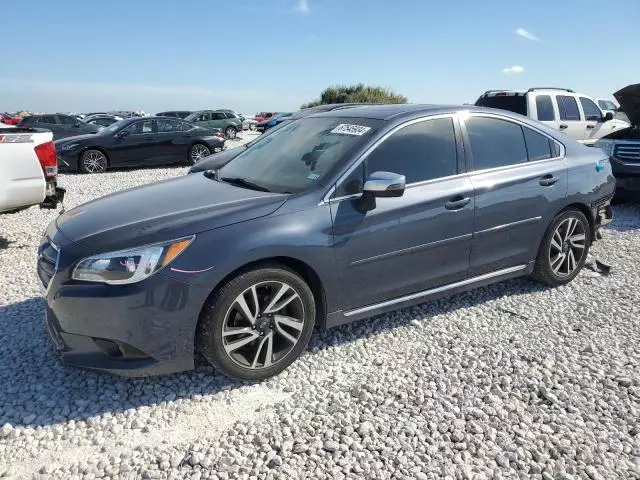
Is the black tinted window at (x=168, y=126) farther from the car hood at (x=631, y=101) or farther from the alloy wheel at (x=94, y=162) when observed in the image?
the car hood at (x=631, y=101)

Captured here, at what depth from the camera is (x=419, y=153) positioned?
148 inches

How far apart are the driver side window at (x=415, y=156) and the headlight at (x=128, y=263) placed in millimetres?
1111

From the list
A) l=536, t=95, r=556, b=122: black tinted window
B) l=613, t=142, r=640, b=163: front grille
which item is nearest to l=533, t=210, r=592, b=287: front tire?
l=613, t=142, r=640, b=163: front grille

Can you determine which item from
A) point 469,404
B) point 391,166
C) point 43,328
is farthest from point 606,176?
point 43,328

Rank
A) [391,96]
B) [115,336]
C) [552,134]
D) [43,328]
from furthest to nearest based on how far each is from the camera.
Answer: [391,96] < [552,134] < [43,328] < [115,336]

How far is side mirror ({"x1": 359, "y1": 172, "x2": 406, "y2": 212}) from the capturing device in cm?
321

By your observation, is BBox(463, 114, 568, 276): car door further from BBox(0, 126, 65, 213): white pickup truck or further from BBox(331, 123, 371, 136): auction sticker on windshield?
BBox(0, 126, 65, 213): white pickup truck

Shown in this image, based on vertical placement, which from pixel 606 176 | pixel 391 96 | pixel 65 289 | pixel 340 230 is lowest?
pixel 65 289

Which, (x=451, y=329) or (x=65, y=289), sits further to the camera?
(x=451, y=329)

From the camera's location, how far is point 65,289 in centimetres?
288

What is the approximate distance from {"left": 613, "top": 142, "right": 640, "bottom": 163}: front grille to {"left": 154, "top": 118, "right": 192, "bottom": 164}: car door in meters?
10.3

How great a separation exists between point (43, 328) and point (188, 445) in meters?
1.94

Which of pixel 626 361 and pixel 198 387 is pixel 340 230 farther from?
pixel 626 361

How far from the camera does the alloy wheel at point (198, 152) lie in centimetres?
1428
